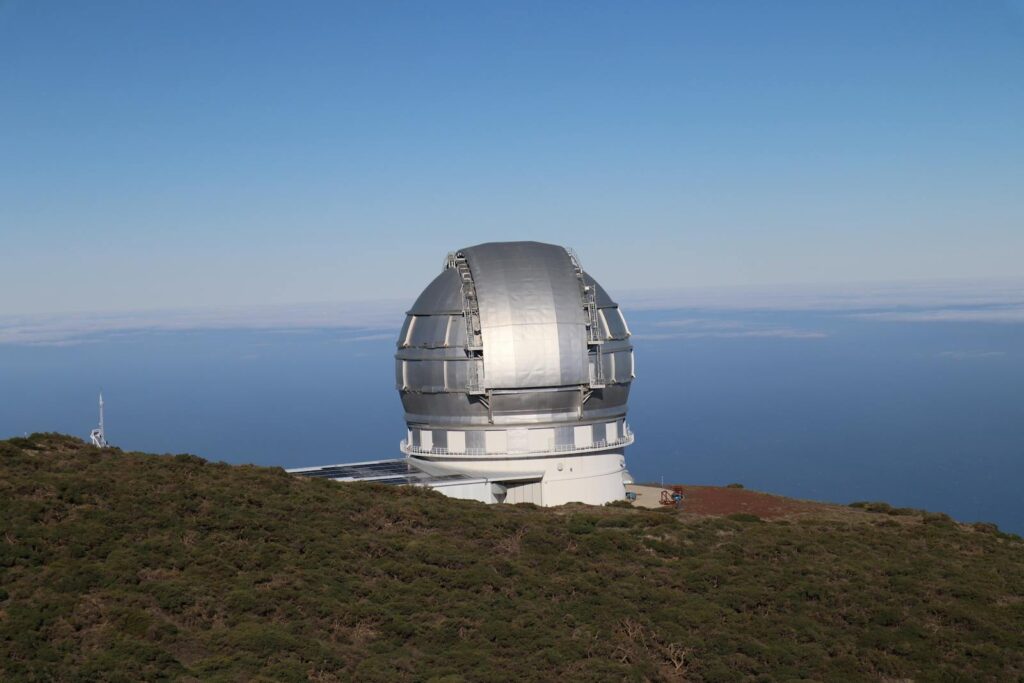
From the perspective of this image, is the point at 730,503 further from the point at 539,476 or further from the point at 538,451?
the point at 538,451

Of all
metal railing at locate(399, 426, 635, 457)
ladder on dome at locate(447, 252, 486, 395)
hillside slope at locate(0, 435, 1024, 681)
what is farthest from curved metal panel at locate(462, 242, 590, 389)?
hillside slope at locate(0, 435, 1024, 681)

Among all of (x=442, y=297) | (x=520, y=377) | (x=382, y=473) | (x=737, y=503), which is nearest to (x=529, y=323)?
(x=520, y=377)

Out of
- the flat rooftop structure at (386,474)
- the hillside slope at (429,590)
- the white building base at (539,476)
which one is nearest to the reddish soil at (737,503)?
the white building base at (539,476)

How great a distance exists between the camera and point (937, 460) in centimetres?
18975

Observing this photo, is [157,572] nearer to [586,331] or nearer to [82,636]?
[82,636]

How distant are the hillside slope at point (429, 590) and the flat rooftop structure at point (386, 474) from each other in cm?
616

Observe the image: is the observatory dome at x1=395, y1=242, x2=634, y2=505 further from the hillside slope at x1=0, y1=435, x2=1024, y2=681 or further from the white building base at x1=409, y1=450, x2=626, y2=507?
the hillside slope at x1=0, y1=435, x2=1024, y2=681

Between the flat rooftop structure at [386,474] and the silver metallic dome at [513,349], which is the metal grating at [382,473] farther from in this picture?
the silver metallic dome at [513,349]

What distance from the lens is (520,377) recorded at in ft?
150

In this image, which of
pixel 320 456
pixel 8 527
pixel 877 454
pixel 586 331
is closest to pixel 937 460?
pixel 877 454

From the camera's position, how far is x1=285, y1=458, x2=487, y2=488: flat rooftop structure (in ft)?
148

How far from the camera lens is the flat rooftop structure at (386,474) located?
4506 cm

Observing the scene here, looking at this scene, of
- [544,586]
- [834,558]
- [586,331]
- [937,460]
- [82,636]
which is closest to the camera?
[82,636]

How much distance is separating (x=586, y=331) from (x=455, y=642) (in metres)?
22.2
